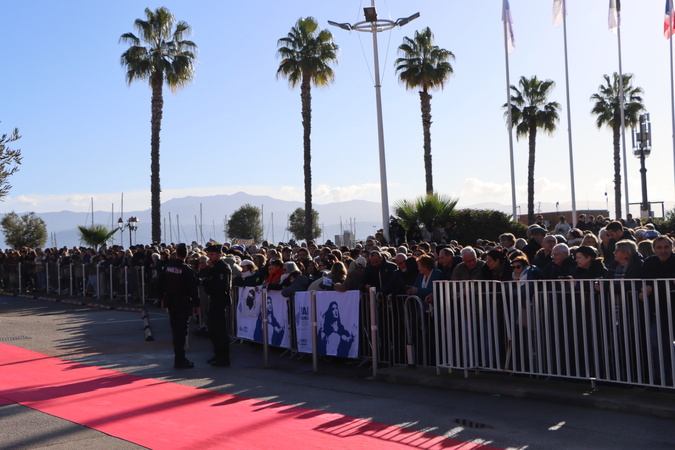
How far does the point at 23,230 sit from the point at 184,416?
55551mm

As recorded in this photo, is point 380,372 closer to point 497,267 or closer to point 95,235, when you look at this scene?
point 497,267

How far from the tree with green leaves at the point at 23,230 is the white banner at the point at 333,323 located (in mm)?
50691

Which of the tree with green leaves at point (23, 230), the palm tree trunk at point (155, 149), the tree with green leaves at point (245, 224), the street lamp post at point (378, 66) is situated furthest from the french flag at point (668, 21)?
the tree with green leaves at point (245, 224)

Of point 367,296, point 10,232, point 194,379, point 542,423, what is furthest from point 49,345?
point 10,232

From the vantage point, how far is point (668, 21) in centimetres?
3625

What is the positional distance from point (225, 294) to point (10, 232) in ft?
169

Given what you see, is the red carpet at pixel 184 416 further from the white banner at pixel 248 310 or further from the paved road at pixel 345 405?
the white banner at pixel 248 310

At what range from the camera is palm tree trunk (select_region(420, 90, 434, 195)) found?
3812cm

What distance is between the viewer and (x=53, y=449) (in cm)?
679

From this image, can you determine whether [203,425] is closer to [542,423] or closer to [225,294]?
[542,423]

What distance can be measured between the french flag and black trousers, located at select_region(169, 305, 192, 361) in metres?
31.0

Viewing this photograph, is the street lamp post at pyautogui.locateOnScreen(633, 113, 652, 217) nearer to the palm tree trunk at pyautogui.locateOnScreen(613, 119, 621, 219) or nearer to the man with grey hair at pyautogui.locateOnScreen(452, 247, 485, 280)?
the palm tree trunk at pyautogui.locateOnScreen(613, 119, 621, 219)

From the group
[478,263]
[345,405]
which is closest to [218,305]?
[345,405]

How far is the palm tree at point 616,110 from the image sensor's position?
51.2 m
